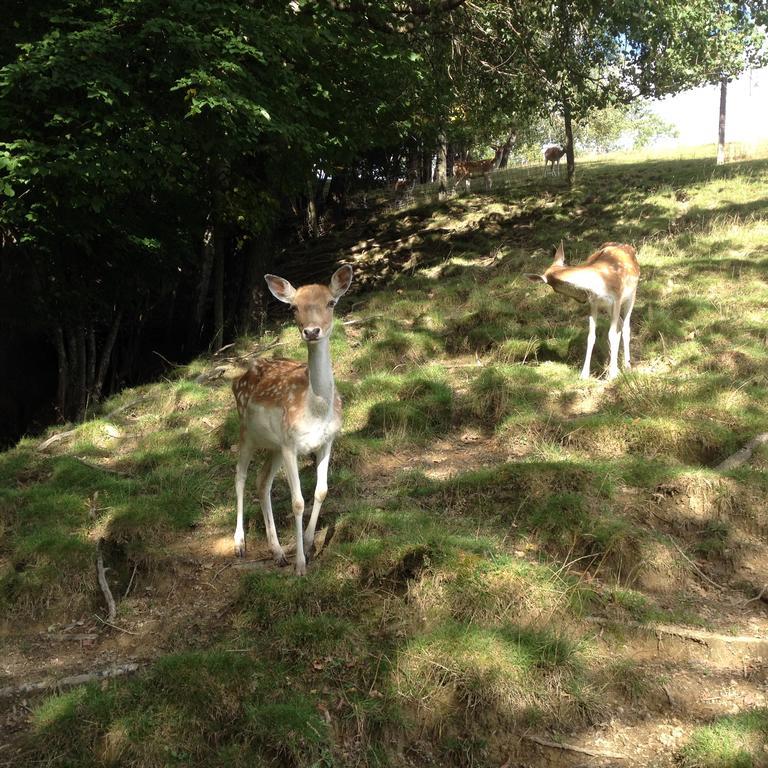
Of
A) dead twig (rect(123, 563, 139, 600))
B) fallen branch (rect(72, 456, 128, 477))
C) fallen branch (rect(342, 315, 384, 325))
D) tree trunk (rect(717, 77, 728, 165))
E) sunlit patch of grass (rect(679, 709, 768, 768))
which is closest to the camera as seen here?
Answer: sunlit patch of grass (rect(679, 709, 768, 768))

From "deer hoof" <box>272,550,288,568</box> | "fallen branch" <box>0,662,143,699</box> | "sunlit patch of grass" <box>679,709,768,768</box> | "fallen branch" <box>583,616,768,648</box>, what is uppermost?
"deer hoof" <box>272,550,288,568</box>

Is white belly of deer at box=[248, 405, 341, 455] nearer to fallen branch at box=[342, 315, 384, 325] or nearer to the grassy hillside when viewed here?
the grassy hillside

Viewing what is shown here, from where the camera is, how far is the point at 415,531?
5.38m

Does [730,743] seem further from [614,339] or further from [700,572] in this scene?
[614,339]

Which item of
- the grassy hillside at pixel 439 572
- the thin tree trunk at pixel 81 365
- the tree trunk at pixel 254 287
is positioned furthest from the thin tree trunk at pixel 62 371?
the grassy hillside at pixel 439 572

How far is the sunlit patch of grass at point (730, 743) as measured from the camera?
3617 mm

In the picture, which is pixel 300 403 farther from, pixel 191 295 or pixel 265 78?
pixel 191 295

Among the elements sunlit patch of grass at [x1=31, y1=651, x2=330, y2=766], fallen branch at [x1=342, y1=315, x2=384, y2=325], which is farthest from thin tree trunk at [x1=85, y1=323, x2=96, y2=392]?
sunlit patch of grass at [x1=31, y1=651, x2=330, y2=766]

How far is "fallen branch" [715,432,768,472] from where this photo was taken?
19.8 ft

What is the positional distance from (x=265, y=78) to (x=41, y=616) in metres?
7.40

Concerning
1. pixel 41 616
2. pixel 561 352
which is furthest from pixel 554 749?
pixel 561 352

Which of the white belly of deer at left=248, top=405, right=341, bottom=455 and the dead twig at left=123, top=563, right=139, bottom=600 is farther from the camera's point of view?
the dead twig at left=123, top=563, right=139, bottom=600

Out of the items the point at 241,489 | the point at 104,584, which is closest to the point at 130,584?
the point at 104,584

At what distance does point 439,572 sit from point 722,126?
2466 cm
